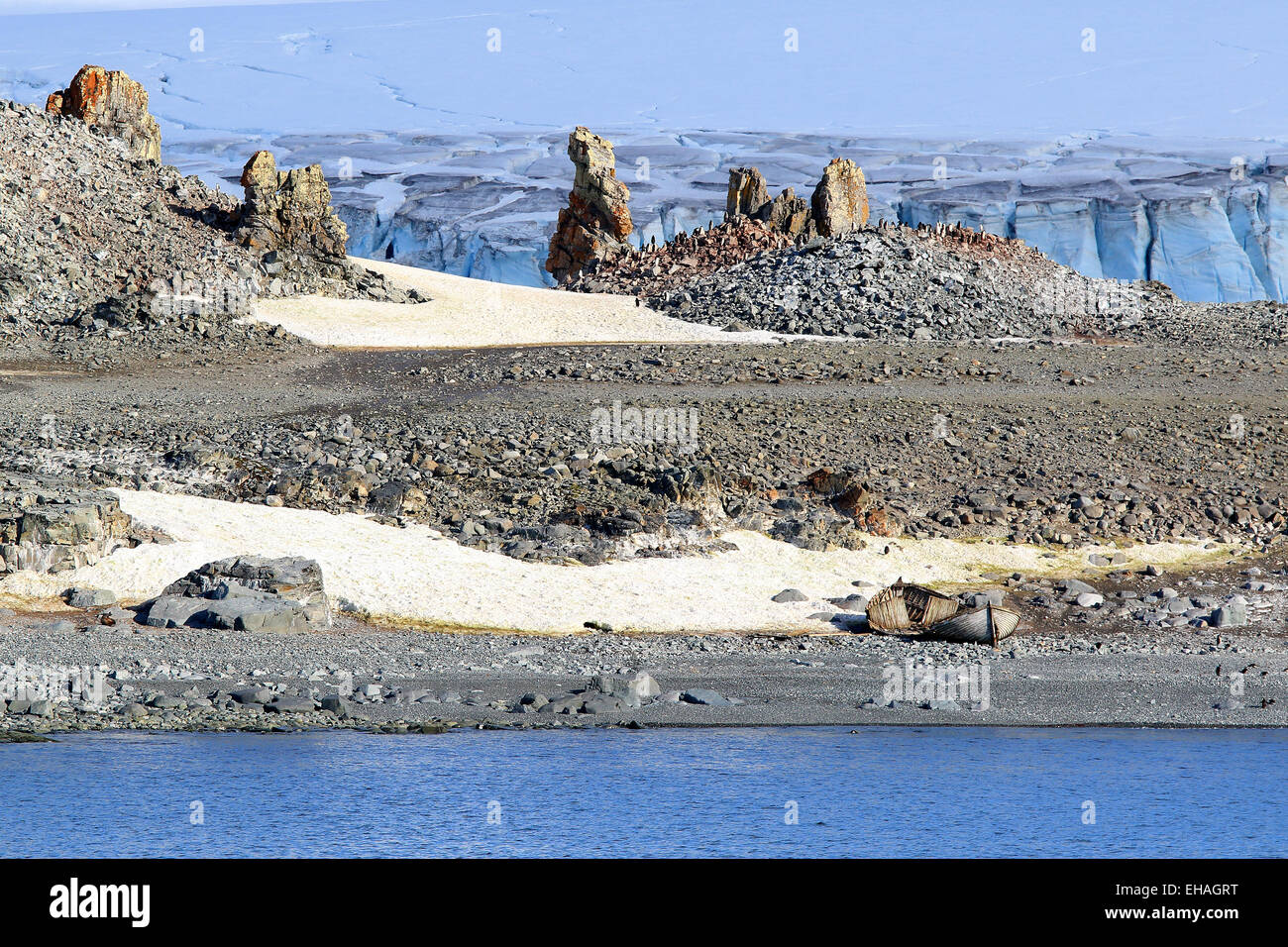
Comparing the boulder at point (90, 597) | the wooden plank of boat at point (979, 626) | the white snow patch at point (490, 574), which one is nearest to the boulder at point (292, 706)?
the white snow patch at point (490, 574)

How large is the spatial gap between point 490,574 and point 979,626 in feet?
20.3

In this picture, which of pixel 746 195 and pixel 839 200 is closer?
pixel 839 200

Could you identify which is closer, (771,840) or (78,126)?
(771,840)

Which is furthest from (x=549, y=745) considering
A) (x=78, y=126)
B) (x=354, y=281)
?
(x=78, y=126)

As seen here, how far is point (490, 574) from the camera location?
60.1 feet

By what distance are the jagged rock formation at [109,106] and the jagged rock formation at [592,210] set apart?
13406 mm

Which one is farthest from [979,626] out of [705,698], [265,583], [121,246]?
[121,246]

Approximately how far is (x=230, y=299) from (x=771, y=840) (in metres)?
29.1

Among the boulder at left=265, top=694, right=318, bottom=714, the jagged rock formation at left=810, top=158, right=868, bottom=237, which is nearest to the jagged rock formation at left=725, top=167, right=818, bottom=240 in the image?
the jagged rock formation at left=810, top=158, right=868, bottom=237

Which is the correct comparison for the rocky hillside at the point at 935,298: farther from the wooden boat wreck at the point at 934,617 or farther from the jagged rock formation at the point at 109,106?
the wooden boat wreck at the point at 934,617

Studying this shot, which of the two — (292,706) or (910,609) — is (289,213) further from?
(292,706)

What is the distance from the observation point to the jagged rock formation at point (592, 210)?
154 feet
